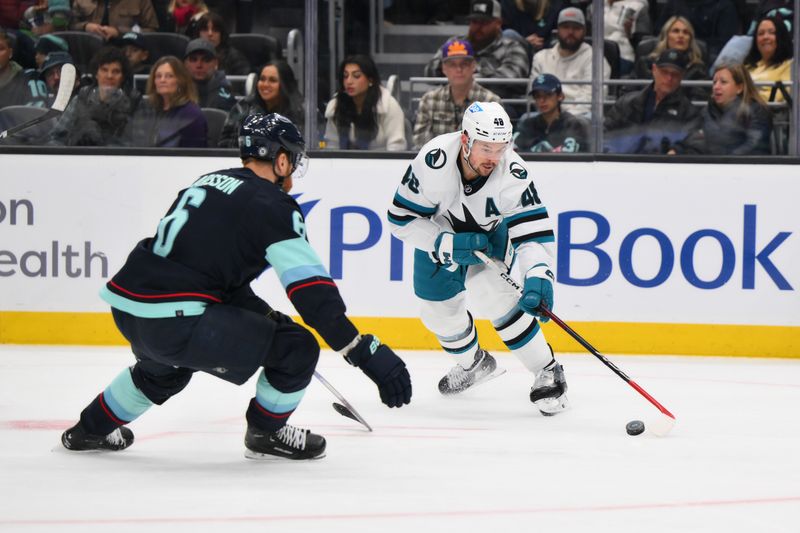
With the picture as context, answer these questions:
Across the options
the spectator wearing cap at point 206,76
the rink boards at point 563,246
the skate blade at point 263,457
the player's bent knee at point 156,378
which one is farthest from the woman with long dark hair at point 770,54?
the player's bent knee at point 156,378

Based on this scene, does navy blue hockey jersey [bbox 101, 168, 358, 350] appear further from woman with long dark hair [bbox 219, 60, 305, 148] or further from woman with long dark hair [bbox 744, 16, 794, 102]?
woman with long dark hair [bbox 744, 16, 794, 102]

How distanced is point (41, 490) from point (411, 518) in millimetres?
972

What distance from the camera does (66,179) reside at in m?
6.02

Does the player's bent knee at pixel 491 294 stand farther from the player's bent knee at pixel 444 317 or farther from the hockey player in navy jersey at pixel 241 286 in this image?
the hockey player in navy jersey at pixel 241 286

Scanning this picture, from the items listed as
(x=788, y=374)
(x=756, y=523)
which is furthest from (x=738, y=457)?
(x=788, y=374)

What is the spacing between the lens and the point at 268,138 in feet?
11.3

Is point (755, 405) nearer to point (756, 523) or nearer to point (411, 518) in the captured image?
point (756, 523)

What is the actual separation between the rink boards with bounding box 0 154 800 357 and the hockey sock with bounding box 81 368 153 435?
238cm

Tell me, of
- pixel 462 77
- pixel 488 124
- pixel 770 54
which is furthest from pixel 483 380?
pixel 770 54

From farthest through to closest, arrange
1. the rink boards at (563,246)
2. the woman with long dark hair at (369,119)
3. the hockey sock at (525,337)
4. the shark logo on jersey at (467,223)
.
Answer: the woman with long dark hair at (369,119), the rink boards at (563,246), the hockey sock at (525,337), the shark logo on jersey at (467,223)

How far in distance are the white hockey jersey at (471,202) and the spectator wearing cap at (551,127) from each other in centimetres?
156

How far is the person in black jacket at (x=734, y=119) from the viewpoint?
5.80 m

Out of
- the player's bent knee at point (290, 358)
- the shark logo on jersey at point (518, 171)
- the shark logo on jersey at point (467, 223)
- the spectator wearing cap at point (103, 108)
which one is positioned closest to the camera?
the player's bent knee at point (290, 358)

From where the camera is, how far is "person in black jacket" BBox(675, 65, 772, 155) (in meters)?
5.80
